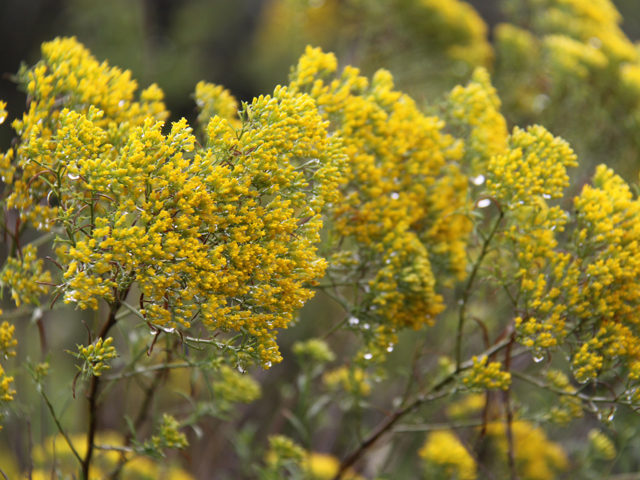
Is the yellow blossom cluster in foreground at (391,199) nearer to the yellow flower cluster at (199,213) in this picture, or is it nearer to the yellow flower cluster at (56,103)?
the yellow flower cluster at (199,213)

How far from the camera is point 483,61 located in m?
3.52

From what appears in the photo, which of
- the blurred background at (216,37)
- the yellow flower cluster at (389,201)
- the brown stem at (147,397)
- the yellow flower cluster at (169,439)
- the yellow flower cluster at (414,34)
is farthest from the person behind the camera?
the blurred background at (216,37)

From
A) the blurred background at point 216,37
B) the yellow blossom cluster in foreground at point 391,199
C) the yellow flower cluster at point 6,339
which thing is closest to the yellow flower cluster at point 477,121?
the yellow blossom cluster in foreground at point 391,199

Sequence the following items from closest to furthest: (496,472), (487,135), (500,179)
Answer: (500,179) → (487,135) → (496,472)

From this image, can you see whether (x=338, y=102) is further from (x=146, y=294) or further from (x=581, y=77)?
(x=581, y=77)

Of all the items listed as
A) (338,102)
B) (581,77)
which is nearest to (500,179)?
(338,102)

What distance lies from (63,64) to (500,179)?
4.70 feet

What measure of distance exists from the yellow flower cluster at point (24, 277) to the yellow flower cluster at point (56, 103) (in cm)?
11

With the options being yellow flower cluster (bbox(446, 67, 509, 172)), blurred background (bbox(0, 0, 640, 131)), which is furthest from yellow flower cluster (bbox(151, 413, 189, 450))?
blurred background (bbox(0, 0, 640, 131))

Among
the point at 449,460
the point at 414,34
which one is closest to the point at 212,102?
the point at 449,460

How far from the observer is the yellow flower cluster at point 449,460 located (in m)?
2.40

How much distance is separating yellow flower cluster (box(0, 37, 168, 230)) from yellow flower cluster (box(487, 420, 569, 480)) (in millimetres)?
2255

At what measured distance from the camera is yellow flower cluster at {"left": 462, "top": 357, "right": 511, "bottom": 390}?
160 centimetres

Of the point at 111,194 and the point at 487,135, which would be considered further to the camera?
the point at 487,135
